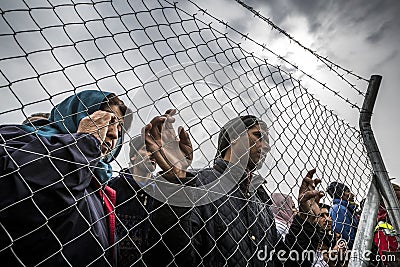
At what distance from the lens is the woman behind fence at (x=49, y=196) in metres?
0.93

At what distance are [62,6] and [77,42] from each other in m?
0.15

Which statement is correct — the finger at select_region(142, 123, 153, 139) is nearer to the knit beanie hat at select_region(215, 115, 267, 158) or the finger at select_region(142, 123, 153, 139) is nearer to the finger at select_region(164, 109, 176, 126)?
the finger at select_region(164, 109, 176, 126)

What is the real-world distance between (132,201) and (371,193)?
135 cm

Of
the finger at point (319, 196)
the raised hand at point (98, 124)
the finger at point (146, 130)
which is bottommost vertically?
the raised hand at point (98, 124)

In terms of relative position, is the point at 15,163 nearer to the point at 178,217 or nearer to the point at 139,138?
the point at 139,138

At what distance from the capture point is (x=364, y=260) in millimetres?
1524

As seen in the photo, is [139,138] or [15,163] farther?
[139,138]

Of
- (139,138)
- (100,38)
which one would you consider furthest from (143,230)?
(100,38)

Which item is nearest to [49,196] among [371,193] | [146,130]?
[146,130]

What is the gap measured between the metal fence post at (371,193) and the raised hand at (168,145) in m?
0.99

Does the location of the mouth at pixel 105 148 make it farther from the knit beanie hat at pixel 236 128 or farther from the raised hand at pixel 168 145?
the knit beanie hat at pixel 236 128

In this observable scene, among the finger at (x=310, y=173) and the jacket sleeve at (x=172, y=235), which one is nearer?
the jacket sleeve at (x=172, y=235)
